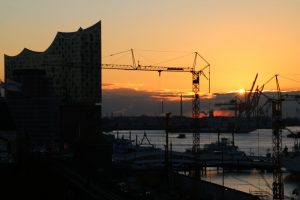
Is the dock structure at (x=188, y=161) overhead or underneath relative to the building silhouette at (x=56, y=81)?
underneath

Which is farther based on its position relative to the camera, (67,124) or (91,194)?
(67,124)

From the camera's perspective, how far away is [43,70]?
57.3 meters

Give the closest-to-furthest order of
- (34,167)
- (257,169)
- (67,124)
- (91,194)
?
1. (91,194)
2. (34,167)
3. (257,169)
4. (67,124)

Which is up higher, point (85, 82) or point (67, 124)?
point (85, 82)

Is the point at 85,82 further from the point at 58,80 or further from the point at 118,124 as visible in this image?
the point at 118,124

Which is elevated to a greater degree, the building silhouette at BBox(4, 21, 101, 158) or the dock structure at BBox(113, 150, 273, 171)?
the building silhouette at BBox(4, 21, 101, 158)

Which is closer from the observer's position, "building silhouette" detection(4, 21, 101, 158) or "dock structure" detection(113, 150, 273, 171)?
"dock structure" detection(113, 150, 273, 171)

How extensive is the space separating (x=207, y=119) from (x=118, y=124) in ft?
63.3

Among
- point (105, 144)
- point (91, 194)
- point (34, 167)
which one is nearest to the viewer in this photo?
point (91, 194)

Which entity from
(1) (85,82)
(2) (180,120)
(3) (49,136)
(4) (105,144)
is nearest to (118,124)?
(2) (180,120)

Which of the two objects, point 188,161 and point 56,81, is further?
point 56,81

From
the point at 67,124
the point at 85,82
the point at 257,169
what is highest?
the point at 85,82

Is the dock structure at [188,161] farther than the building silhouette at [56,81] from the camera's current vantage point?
No

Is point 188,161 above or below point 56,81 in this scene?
below
